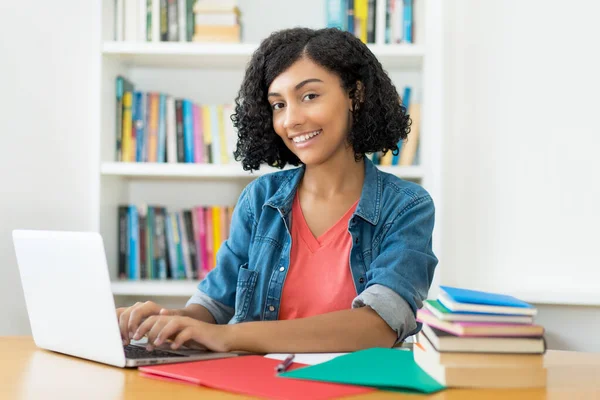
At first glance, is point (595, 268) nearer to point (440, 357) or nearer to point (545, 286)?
point (545, 286)

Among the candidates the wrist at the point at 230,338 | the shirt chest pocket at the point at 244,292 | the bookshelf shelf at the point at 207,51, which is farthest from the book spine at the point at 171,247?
the wrist at the point at 230,338

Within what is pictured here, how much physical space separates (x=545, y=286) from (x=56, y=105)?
77.4 inches

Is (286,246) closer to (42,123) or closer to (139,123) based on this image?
(139,123)

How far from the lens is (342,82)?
1.70 meters

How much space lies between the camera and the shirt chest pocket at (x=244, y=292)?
1.62m

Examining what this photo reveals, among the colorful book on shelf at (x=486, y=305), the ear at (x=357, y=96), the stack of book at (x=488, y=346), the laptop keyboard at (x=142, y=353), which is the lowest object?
the laptop keyboard at (x=142, y=353)

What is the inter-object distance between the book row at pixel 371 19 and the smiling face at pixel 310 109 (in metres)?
0.95

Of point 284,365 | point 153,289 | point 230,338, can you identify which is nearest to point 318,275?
point 230,338

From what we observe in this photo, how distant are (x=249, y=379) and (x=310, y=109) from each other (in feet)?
2.66

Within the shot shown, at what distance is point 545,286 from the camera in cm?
268

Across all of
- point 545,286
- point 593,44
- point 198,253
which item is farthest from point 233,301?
point 593,44

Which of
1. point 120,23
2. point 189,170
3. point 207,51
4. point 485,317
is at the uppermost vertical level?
point 120,23

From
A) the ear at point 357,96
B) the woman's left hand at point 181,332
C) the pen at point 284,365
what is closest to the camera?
the pen at point 284,365

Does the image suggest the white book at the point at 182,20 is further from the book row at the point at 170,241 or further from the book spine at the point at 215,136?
the book row at the point at 170,241
